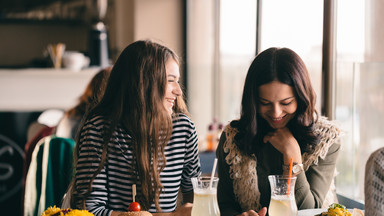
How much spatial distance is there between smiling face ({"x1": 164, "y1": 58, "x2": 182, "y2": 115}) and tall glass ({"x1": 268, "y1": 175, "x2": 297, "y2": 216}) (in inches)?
18.6

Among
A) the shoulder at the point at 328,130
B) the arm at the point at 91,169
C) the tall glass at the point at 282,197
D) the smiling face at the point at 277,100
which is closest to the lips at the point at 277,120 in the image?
the smiling face at the point at 277,100

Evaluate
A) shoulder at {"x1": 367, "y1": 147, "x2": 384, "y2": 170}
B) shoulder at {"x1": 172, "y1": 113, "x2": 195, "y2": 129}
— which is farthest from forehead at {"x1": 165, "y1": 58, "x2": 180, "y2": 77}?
shoulder at {"x1": 367, "y1": 147, "x2": 384, "y2": 170}

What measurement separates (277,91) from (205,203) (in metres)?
0.55

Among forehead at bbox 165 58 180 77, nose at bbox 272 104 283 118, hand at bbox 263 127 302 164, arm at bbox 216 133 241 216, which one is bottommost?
arm at bbox 216 133 241 216

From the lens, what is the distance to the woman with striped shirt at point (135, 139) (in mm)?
1452

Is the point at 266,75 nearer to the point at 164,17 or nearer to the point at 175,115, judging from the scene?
the point at 175,115

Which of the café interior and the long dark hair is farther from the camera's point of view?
the café interior

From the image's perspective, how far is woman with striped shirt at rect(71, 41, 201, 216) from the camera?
1.45 m

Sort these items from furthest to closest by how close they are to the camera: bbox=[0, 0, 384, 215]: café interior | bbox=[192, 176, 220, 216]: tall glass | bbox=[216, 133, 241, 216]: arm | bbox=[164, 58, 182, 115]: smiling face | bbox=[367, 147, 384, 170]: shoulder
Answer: bbox=[0, 0, 384, 215]: café interior → bbox=[216, 133, 241, 216]: arm → bbox=[164, 58, 182, 115]: smiling face → bbox=[192, 176, 220, 216]: tall glass → bbox=[367, 147, 384, 170]: shoulder

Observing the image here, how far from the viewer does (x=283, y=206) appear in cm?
120

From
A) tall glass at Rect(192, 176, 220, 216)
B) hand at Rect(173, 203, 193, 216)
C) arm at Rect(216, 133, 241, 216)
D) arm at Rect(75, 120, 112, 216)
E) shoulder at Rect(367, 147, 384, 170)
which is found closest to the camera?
shoulder at Rect(367, 147, 384, 170)

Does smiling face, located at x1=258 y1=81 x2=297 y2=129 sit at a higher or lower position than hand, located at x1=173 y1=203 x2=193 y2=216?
higher

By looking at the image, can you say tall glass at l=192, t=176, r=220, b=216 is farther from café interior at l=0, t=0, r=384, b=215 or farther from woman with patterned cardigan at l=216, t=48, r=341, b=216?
café interior at l=0, t=0, r=384, b=215

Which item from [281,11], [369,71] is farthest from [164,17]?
[369,71]
